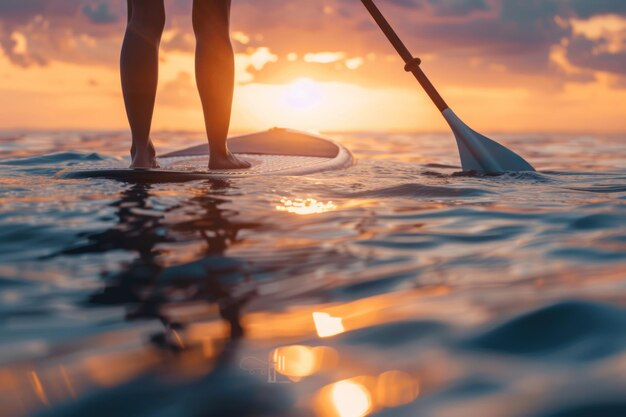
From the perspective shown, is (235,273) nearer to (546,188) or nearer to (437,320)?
(437,320)

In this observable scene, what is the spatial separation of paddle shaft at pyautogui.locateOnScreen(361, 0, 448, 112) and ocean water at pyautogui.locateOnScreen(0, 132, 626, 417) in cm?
180

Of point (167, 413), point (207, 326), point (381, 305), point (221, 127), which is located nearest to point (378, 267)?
point (381, 305)

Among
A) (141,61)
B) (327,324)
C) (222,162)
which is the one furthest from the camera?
(222,162)

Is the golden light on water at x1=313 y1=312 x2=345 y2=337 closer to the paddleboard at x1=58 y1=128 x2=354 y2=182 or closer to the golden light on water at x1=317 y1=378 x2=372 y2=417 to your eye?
the golden light on water at x1=317 y1=378 x2=372 y2=417

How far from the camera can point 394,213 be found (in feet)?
7.84

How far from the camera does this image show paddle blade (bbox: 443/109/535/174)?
3885 millimetres

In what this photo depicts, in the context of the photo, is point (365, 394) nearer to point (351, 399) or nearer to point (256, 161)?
point (351, 399)

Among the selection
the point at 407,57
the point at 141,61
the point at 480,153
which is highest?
the point at 407,57

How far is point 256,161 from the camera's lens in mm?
4023

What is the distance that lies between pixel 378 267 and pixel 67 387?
0.86 m

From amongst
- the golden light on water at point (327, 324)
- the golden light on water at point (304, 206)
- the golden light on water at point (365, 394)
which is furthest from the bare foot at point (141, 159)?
the golden light on water at point (365, 394)

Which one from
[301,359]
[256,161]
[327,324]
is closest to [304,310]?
[327,324]

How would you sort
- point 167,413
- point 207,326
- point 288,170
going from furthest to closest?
point 288,170
point 207,326
point 167,413

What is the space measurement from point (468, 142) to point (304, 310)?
116 inches
